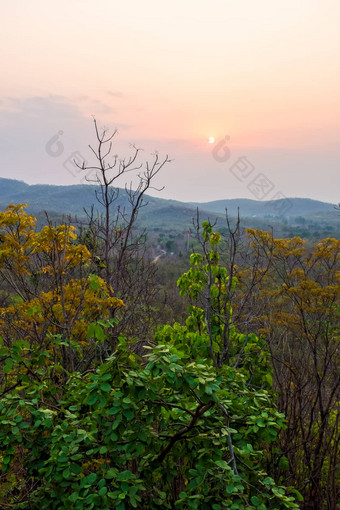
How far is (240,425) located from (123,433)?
0.90 m

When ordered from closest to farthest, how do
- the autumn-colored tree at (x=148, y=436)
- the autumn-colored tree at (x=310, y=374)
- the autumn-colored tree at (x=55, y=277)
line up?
1. the autumn-colored tree at (x=148, y=436)
2. the autumn-colored tree at (x=55, y=277)
3. the autumn-colored tree at (x=310, y=374)

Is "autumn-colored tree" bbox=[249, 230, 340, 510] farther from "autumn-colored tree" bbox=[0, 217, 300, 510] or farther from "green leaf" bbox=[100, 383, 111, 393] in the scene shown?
"green leaf" bbox=[100, 383, 111, 393]

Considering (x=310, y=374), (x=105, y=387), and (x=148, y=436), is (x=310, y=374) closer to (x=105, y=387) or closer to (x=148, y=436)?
(x=148, y=436)

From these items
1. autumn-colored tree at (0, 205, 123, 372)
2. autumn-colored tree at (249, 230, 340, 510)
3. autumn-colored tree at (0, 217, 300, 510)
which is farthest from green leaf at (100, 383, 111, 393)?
autumn-colored tree at (249, 230, 340, 510)

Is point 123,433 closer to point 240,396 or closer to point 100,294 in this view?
point 240,396

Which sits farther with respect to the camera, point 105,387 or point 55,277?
point 55,277

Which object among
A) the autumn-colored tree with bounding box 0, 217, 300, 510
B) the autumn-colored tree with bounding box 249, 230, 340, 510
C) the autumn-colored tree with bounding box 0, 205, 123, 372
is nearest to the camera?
the autumn-colored tree with bounding box 0, 217, 300, 510

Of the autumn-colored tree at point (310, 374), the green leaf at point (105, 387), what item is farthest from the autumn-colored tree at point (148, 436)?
the autumn-colored tree at point (310, 374)

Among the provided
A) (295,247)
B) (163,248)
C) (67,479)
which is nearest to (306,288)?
(295,247)

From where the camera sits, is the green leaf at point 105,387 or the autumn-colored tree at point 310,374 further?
the autumn-colored tree at point 310,374

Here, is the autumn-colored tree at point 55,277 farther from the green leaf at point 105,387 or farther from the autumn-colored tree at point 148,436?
the green leaf at point 105,387

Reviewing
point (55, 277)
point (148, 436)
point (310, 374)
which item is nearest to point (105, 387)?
point (148, 436)

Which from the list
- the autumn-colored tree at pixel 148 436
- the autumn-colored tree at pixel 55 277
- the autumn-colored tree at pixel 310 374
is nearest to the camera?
the autumn-colored tree at pixel 148 436

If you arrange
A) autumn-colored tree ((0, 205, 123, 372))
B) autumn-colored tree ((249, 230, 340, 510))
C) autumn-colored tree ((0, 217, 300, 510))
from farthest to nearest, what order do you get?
autumn-colored tree ((249, 230, 340, 510))
autumn-colored tree ((0, 205, 123, 372))
autumn-colored tree ((0, 217, 300, 510))
